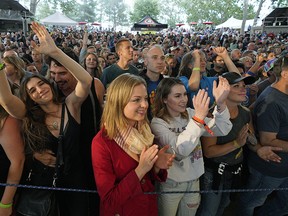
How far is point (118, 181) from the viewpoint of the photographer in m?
1.74

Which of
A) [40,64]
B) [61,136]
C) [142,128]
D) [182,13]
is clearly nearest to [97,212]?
[61,136]

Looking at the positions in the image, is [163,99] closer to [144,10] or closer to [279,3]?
[279,3]

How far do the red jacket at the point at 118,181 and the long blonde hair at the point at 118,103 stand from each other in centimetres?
8

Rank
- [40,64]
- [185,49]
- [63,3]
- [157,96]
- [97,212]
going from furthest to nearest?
[63,3] < [185,49] < [40,64] < [97,212] < [157,96]

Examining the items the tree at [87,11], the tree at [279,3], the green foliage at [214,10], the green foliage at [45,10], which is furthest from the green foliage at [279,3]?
the green foliage at [45,10]

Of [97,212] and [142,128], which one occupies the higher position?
[142,128]

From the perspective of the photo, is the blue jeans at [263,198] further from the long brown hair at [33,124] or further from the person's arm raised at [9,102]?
the person's arm raised at [9,102]

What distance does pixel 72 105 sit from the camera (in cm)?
207

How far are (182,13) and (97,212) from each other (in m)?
104

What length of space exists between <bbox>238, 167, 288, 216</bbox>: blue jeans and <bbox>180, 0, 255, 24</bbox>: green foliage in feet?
242

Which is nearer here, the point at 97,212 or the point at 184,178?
the point at 184,178

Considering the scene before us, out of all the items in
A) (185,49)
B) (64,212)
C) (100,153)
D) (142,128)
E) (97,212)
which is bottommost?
(97,212)

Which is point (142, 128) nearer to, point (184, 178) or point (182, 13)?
point (184, 178)

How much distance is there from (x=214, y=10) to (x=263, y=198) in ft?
254
